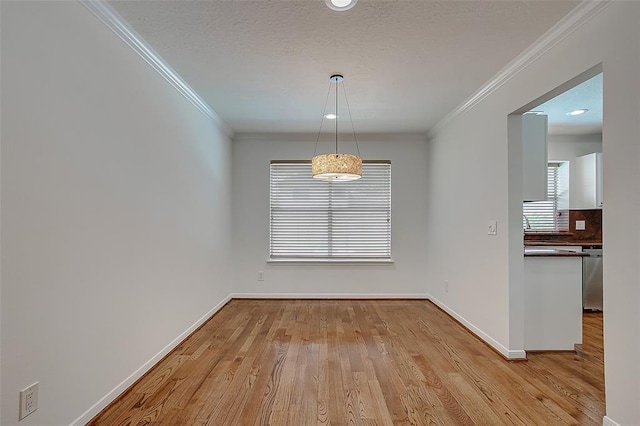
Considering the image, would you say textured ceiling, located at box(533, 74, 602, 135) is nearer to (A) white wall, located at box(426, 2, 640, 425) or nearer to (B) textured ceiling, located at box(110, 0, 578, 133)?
(A) white wall, located at box(426, 2, 640, 425)

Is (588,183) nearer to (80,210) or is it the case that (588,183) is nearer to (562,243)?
→ (562,243)

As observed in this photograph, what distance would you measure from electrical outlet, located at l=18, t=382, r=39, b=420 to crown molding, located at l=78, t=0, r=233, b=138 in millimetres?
2024

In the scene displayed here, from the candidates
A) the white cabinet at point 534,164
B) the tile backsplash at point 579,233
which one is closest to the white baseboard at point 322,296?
the tile backsplash at point 579,233

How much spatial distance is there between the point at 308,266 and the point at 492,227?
280 centimetres

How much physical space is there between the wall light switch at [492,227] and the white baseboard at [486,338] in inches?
39.3

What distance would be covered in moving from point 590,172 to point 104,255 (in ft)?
20.2

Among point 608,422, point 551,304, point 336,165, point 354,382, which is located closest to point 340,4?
point 336,165

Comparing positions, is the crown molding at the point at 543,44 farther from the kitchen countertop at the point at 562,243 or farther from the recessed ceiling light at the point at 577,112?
the kitchen countertop at the point at 562,243

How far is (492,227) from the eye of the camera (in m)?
3.18

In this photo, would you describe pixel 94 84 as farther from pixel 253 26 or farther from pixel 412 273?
pixel 412 273

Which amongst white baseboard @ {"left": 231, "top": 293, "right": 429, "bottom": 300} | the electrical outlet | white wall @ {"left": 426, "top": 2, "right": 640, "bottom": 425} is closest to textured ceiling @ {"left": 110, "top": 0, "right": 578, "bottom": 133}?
white wall @ {"left": 426, "top": 2, "right": 640, "bottom": 425}

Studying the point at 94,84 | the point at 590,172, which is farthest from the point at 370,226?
the point at 94,84

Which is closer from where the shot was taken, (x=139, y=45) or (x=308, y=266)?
(x=139, y=45)

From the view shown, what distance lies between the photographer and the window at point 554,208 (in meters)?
5.30
